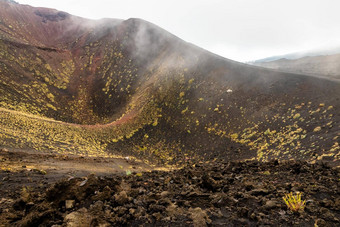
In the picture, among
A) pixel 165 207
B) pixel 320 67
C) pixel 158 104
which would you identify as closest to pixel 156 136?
pixel 158 104

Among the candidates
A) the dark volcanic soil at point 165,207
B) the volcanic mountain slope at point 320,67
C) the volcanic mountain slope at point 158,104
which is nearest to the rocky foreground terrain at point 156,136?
the dark volcanic soil at point 165,207

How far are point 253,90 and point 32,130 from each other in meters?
28.3

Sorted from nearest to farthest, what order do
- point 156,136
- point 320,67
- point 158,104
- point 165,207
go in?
point 165,207, point 156,136, point 158,104, point 320,67

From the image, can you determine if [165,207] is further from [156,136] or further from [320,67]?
[320,67]

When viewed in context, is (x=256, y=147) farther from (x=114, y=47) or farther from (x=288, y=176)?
(x=114, y=47)

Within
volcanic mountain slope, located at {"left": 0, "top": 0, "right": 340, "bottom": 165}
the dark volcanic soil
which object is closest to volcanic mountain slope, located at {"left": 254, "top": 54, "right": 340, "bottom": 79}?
volcanic mountain slope, located at {"left": 0, "top": 0, "right": 340, "bottom": 165}

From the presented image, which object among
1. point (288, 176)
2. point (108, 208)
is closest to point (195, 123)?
point (288, 176)

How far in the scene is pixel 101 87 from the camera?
162ft

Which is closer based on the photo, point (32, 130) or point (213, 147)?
point (32, 130)

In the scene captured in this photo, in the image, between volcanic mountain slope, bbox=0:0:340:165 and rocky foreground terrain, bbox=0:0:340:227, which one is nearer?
rocky foreground terrain, bbox=0:0:340:227

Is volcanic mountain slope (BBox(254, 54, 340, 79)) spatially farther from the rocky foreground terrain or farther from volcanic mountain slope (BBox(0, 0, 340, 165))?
volcanic mountain slope (BBox(0, 0, 340, 165))

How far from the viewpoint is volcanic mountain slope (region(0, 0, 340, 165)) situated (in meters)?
17.6

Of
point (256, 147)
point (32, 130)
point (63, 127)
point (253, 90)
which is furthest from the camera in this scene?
point (253, 90)

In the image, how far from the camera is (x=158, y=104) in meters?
32.5
